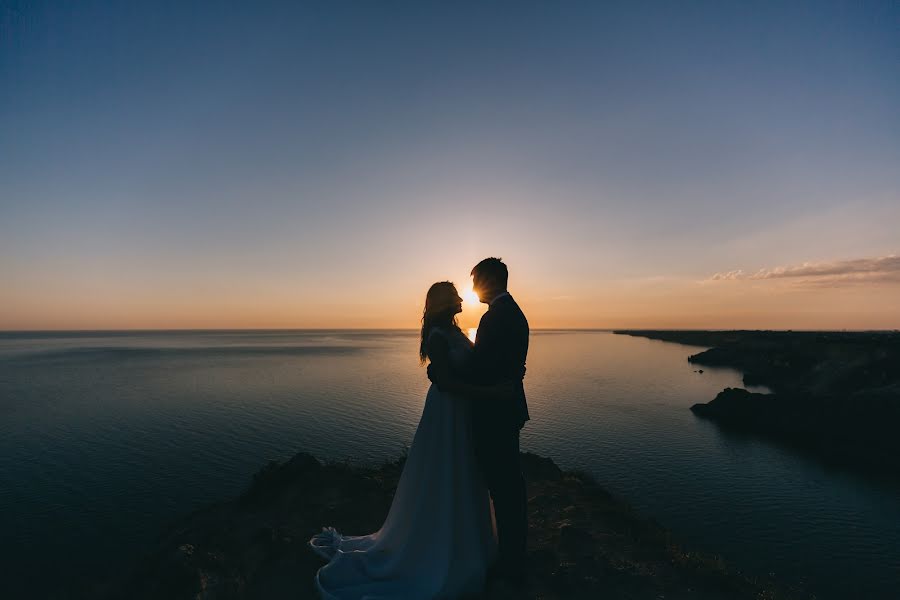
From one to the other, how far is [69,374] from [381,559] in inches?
2669

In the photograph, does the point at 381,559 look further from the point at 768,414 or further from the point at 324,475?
the point at 768,414

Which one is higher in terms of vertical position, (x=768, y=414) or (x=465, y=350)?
(x=465, y=350)

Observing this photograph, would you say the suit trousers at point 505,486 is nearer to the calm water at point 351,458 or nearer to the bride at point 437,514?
the bride at point 437,514

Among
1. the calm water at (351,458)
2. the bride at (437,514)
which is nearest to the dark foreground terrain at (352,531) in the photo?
the bride at (437,514)

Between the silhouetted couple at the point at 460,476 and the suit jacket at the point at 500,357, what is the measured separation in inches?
0.5

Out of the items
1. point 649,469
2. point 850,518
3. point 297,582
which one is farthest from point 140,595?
point 850,518

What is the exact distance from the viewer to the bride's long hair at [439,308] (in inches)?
226

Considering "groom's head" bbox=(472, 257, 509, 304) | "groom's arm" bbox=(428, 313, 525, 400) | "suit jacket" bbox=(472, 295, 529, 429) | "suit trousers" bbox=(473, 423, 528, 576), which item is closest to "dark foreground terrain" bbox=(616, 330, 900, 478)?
"suit trousers" bbox=(473, 423, 528, 576)

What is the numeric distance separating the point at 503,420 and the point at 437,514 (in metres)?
1.66

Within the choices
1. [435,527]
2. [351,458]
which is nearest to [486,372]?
[435,527]

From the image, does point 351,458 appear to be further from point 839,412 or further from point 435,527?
point 839,412

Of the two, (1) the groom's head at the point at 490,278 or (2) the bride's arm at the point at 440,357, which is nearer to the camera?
(2) the bride's arm at the point at 440,357

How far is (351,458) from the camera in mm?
20750

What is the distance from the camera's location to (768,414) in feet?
98.6
